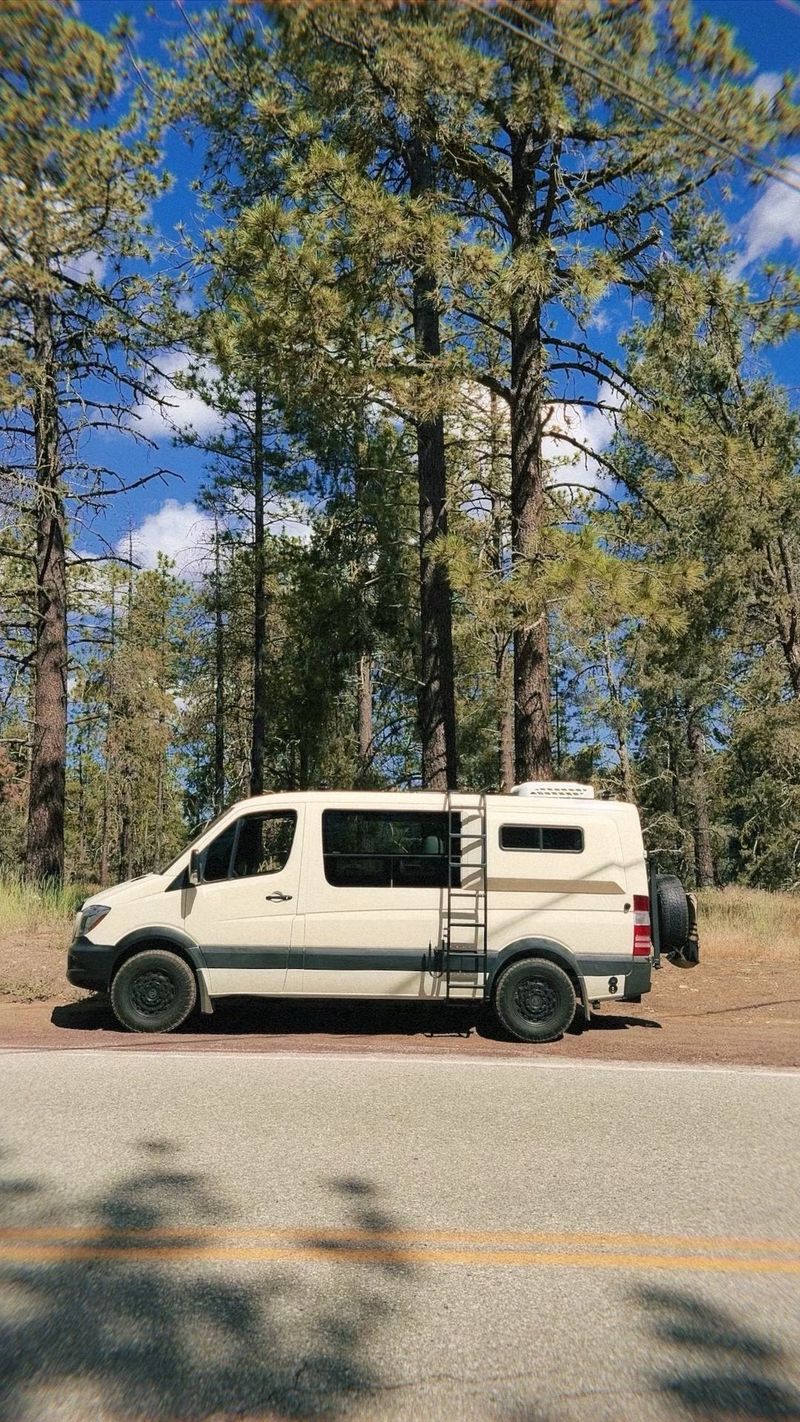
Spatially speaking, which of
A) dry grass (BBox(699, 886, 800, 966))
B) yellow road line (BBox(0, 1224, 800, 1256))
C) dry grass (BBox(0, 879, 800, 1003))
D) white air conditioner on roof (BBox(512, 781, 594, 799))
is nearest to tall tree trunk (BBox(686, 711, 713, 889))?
dry grass (BBox(699, 886, 800, 966))

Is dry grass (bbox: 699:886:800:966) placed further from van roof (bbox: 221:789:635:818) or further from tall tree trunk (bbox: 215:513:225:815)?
tall tree trunk (bbox: 215:513:225:815)

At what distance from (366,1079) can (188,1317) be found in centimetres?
374

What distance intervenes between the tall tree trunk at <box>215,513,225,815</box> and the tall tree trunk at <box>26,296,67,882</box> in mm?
8559

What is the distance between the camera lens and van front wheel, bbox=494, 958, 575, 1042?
29.3ft

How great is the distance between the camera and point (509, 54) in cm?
1133

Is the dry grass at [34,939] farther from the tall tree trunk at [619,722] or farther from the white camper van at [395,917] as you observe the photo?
the tall tree trunk at [619,722]

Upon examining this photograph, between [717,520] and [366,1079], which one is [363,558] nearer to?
[717,520]

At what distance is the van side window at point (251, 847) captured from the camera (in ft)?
30.0

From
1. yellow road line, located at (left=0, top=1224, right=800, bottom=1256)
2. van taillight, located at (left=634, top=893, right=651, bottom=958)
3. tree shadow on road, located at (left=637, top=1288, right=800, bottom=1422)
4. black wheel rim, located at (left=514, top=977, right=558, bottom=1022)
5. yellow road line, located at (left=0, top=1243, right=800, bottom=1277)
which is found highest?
van taillight, located at (left=634, top=893, right=651, bottom=958)

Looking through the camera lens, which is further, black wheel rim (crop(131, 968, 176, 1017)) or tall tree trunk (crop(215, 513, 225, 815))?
tall tree trunk (crop(215, 513, 225, 815))

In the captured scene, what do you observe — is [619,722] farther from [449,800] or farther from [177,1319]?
[177,1319]

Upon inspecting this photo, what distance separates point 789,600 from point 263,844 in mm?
19381

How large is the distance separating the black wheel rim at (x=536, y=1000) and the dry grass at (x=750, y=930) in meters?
5.28

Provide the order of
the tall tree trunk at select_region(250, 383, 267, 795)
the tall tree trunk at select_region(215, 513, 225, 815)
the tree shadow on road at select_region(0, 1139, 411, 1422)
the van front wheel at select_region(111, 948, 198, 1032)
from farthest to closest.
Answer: the tall tree trunk at select_region(215, 513, 225, 815), the tall tree trunk at select_region(250, 383, 267, 795), the van front wheel at select_region(111, 948, 198, 1032), the tree shadow on road at select_region(0, 1139, 411, 1422)
